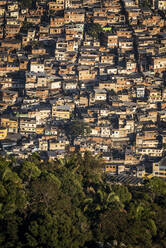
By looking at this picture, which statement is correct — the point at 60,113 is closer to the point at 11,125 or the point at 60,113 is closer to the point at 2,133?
the point at 11,125

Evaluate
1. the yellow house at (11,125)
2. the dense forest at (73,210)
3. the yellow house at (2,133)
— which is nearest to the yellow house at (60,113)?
the yellow house at (11,125)

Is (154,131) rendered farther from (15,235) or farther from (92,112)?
(15,235)

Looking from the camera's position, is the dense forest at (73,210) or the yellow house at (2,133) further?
the yellow house at (2,133)

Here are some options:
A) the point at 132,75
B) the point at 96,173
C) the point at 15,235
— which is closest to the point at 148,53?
the point at 132,75

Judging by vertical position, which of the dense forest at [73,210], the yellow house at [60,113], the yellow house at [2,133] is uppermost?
the yellow house at [60,113]

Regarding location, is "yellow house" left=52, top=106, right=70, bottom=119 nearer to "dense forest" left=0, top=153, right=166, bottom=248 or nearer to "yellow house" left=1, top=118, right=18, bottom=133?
"yellow house" left=1, top=118, right=18, bottom=133

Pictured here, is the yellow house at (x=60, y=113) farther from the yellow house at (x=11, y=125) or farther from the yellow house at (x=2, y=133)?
the yellow house at (x=2, y=133)

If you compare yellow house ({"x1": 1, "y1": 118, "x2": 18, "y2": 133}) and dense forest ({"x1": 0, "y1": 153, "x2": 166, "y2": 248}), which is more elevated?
Answer: yellow house ({"x1": 1, "y1": 118, "x2": 18, "y2": 133})

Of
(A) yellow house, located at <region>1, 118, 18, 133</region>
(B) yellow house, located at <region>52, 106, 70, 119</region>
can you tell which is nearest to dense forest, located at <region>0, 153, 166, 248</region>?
(A) yellow house, located at <region>1, 118, 18, 133</region>
